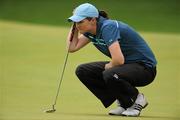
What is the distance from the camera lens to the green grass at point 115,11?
15.7m

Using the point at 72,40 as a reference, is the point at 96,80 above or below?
below

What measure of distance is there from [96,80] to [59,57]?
4111 mm

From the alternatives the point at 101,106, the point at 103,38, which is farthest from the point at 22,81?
the point at 103,38

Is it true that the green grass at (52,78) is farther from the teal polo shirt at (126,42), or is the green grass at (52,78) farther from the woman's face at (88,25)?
the woman's face at (88,25)

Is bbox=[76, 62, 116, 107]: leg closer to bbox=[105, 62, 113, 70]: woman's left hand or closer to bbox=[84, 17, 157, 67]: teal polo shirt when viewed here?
bbox=[105, 62, 113, 70]: woman's left hand

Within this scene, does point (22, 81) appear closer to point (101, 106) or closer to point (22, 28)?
point (101, 106)

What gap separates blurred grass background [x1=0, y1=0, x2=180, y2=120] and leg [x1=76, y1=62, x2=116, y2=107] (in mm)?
149

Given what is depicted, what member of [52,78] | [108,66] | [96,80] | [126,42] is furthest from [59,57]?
[126,42]

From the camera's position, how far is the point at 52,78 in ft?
30.9

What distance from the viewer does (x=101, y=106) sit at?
24.9 feet

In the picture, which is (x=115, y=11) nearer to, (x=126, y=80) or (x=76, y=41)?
(x=76, y=41)

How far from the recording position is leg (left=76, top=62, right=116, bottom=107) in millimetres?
7223

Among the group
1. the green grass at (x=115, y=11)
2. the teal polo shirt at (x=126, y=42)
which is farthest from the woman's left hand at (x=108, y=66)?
the green grass at (x=115, y=11)

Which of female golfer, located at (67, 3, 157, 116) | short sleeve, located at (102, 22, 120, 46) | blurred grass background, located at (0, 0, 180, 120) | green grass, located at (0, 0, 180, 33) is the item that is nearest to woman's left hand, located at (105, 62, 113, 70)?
female golfer, located at (67, 3, 157, 116)
